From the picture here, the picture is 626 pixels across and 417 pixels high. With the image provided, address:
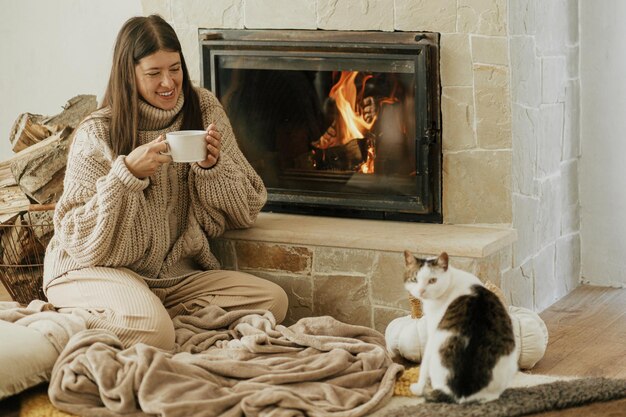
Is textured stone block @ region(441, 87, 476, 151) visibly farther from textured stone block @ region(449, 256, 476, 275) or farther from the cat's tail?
the cat's tail

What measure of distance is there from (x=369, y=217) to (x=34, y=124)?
118 centimetres

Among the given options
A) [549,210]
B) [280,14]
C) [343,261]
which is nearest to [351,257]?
[343,261]

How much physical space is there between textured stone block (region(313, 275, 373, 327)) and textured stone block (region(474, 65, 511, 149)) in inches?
22.2

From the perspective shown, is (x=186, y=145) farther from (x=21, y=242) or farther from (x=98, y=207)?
(x=21, y=242)

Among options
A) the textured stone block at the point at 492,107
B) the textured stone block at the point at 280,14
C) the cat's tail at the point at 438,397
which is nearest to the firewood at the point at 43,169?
the textured stone block at the point at 280,14

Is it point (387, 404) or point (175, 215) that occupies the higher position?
point (175, 215)

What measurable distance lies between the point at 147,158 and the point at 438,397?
0.98 meters

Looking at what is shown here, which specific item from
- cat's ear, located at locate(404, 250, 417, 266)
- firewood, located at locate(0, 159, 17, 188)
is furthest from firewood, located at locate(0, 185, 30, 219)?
cat's ear, located at locate(404, 250, 417, 266)

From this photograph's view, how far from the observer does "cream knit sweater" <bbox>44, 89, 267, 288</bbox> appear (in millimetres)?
2896

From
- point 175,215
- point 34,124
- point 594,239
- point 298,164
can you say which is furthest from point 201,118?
point 594,239

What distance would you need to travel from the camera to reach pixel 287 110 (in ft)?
11.7

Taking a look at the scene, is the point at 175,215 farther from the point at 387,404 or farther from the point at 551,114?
the point at 551,114

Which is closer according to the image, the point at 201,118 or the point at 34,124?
the point at 201,118

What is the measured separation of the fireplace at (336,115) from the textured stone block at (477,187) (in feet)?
0.14
